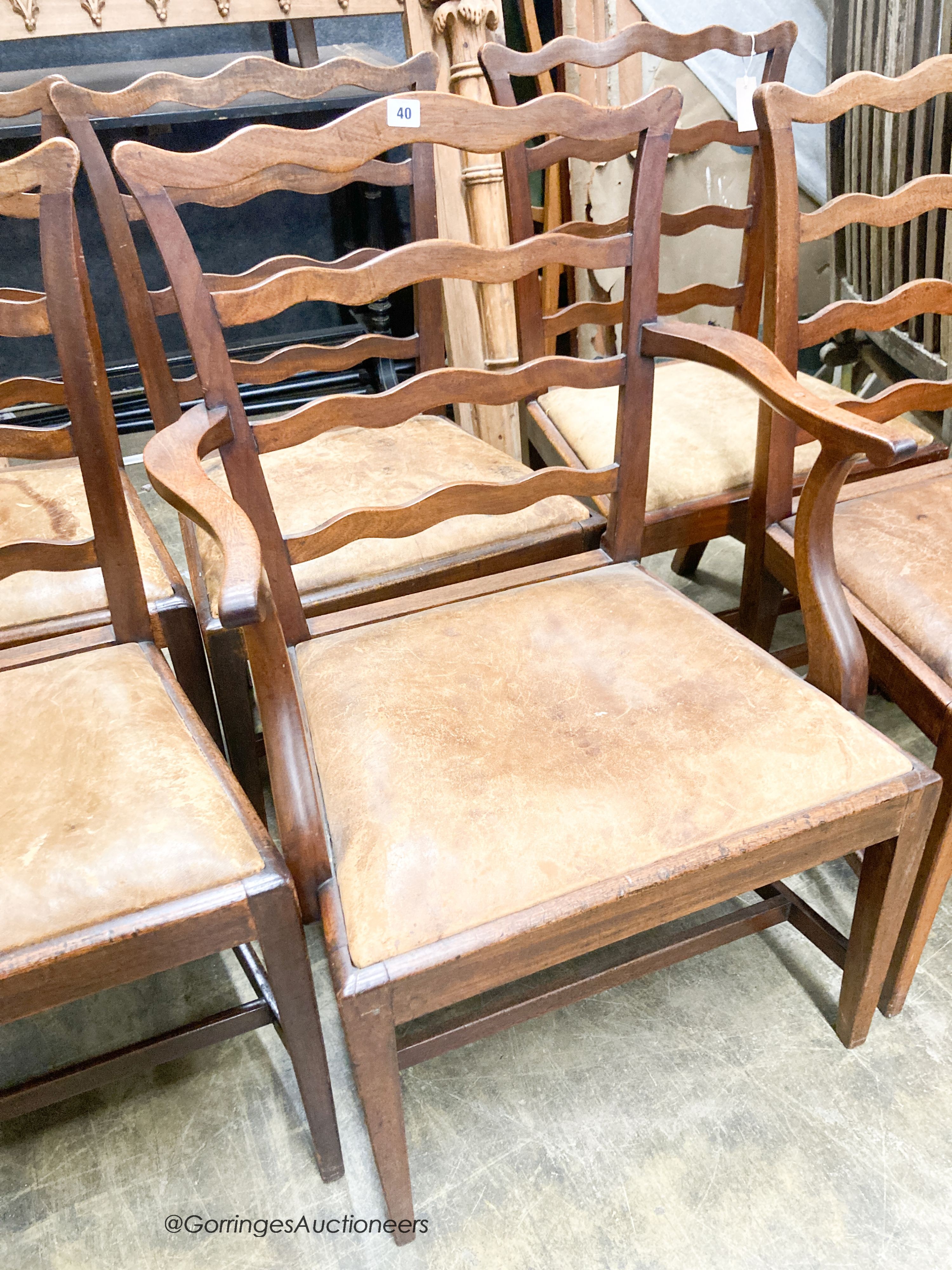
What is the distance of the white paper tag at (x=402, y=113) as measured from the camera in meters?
0.86

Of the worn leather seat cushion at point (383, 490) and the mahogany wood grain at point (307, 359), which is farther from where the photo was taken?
the worn leather seat cushion at point (383, 490)

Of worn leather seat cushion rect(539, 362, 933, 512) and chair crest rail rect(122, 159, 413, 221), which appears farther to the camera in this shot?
worn leather seat cushion rect(539, 362, 933, 512)

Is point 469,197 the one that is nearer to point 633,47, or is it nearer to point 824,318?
point 633,47

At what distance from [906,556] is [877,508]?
0.13 metres

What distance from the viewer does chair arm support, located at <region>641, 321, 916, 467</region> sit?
80 cm

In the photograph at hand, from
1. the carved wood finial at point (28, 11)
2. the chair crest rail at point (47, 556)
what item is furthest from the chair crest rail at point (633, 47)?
the carved wood finial at point (28, 11)

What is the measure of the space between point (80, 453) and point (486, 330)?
117cm

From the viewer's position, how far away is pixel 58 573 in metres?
1.14

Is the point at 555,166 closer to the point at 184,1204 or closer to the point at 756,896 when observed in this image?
the point at 756,896

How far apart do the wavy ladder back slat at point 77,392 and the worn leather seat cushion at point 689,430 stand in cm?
69

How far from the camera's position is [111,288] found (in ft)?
9.25

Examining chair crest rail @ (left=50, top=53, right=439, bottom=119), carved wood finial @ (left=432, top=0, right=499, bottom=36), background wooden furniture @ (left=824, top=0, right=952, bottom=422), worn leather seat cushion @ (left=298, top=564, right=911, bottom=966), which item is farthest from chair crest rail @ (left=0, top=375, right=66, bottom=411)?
Answer: background wooden furniture @ (left=824, top=0, right=952, bottom=422)

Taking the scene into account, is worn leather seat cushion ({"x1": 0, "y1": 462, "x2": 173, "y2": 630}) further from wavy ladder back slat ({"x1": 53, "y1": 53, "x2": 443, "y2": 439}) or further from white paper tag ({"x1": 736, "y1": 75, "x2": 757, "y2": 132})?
white paper tag ({"x1": 736, "y1": 75, "x2": 757, "y2": 132})

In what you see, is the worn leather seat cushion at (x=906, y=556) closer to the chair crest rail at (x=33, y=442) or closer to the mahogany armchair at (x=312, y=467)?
the mahogany armchair at (x=312, y=467)
